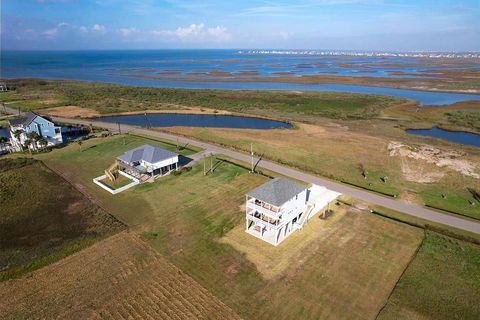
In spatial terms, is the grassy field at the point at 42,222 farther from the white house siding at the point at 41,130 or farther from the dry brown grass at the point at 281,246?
the white house siding at the point at 41,130

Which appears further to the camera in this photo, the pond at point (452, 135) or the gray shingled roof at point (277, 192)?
the pond at point (452, 135)

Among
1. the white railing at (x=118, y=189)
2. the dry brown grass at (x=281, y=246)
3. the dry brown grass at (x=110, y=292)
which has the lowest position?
the dry brown grass at (x=110, y=292)

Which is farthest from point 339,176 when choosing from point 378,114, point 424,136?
point 378,114

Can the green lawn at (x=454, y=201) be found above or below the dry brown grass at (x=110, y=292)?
above

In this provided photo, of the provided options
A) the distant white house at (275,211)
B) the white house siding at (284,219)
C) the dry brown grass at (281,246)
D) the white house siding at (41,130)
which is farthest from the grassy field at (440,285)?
the white house siding at (41,130)

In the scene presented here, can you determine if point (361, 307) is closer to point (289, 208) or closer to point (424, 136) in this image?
point (289, 208)

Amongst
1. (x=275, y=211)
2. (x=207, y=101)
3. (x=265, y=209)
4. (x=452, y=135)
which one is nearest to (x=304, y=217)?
(x=275, y=211)
